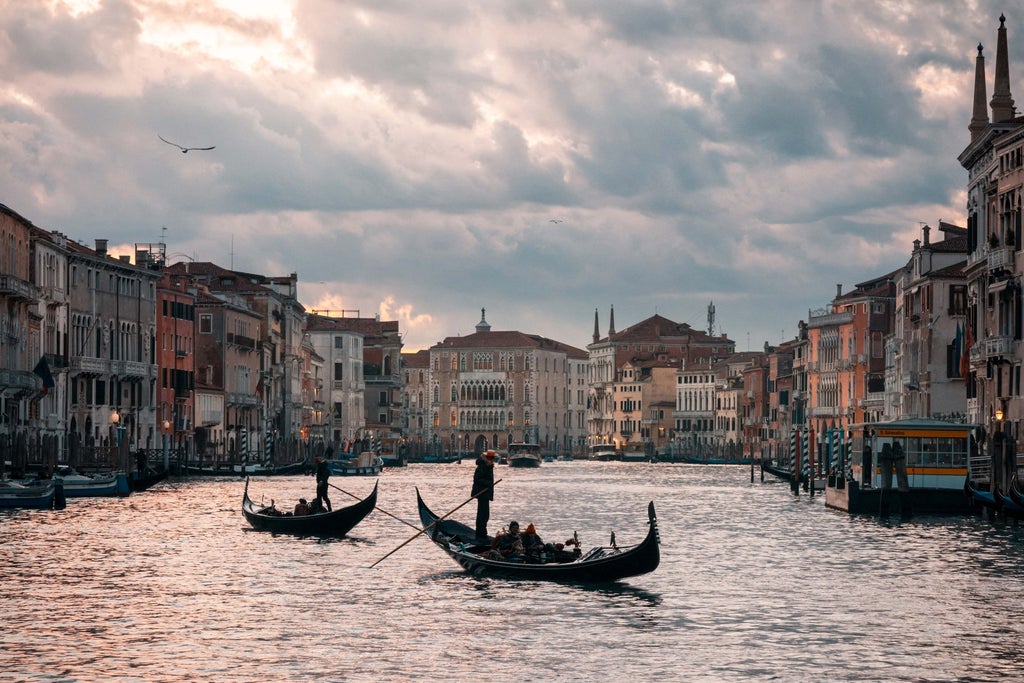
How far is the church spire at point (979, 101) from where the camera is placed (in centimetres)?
5825

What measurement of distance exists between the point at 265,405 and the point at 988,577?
7714cm

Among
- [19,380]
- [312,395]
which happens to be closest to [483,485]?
[19,380]

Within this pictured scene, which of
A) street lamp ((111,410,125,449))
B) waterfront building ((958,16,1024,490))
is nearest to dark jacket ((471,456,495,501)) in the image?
waterfront building ((958,16,1024,490))

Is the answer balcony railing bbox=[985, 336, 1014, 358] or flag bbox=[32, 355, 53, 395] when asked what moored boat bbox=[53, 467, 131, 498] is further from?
balcony railing bbox=[985, 336, 1014, 358]

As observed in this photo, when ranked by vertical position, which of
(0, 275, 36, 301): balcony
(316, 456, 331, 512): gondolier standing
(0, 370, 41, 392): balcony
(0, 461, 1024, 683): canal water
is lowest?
(0, 461, 1024, 683): canal water

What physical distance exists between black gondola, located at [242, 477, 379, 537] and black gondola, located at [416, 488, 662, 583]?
689 centimetres

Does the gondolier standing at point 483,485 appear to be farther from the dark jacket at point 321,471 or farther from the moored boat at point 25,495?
the moored boat at point 25,495

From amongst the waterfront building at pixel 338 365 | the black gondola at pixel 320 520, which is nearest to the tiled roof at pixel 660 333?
the waterfront building at pixel 338 365

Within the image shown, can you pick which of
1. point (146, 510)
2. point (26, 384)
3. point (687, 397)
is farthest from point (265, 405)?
point (687, 397)

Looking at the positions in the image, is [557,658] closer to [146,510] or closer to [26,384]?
[146,510]

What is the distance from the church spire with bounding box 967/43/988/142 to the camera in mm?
58250

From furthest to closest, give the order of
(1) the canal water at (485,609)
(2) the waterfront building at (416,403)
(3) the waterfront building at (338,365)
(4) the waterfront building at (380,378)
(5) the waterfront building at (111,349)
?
(2) the waterfront building at (416,403), (4) the waterfront building at (380,378), (3) the waterfront building at (338,365), (5) the waterfront building at (111,349), (1) the canal water at (485,609)

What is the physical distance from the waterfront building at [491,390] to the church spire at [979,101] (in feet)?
399

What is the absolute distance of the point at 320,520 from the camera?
33.8 meters
